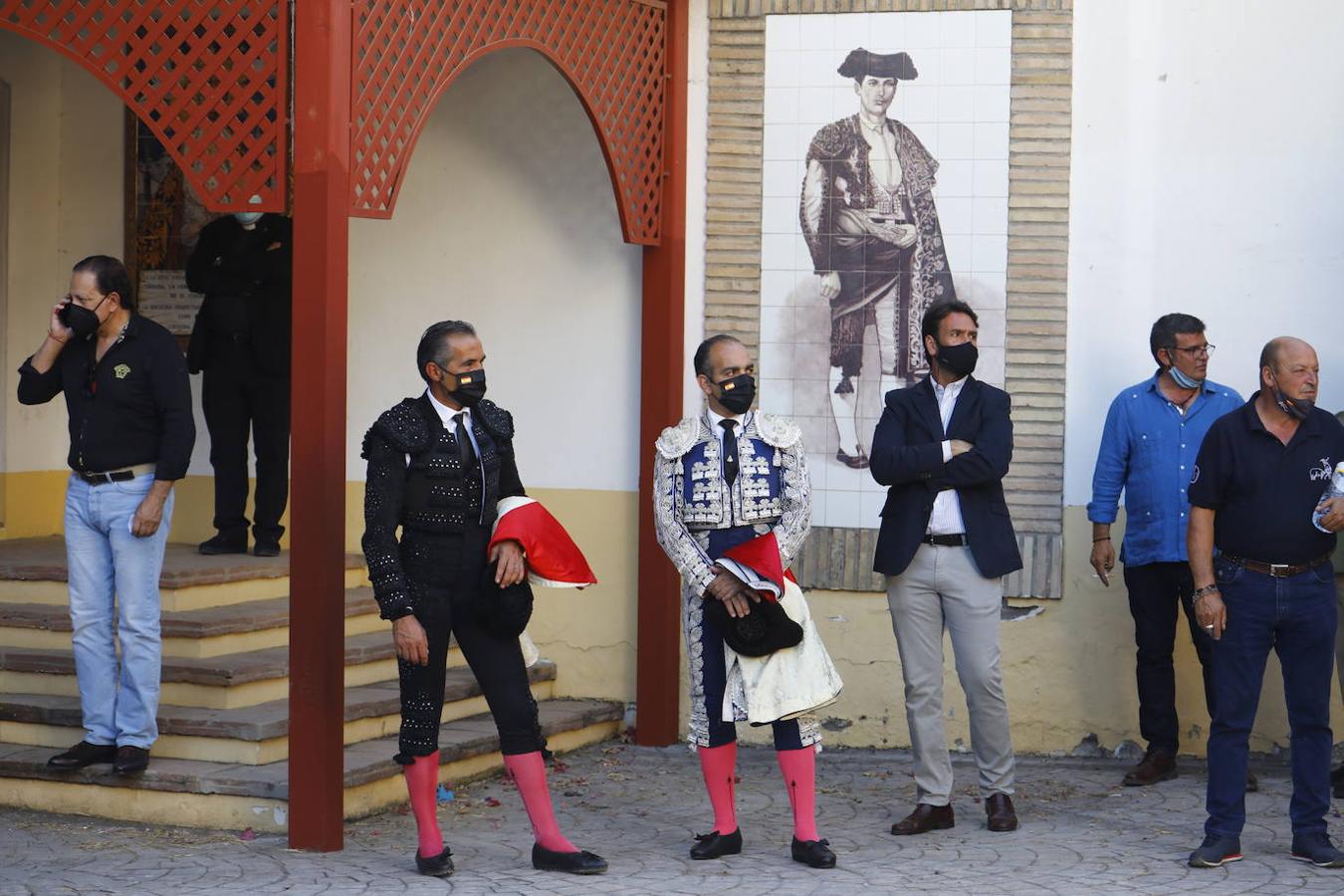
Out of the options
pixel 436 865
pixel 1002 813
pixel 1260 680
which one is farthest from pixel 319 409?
pixel 1260 680

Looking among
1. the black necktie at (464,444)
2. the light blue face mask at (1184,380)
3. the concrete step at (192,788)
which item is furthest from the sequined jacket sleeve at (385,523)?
the light blue face mask at (1184,380)

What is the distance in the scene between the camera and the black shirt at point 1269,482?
574cm

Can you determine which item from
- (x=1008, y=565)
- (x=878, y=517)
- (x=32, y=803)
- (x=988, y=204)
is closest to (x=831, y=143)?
(x=988, y=204)

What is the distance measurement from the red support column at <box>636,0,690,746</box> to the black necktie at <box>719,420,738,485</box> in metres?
2.12

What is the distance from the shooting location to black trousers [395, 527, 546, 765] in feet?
18.2

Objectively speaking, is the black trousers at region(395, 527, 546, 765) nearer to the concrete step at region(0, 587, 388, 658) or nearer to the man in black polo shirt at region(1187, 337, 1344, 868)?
the concrete step at region(0, 587, 388, 658)

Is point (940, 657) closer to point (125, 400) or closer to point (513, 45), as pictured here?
point (513, 45)

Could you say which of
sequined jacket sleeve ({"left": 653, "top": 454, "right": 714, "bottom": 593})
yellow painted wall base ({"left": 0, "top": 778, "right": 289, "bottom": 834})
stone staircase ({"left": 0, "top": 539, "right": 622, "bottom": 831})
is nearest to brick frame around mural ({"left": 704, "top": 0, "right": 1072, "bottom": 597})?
stone staircase ({"left": 0, "top": 539, "right": 622, "bottom": 831})

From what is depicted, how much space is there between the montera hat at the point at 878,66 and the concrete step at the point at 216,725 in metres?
3.35

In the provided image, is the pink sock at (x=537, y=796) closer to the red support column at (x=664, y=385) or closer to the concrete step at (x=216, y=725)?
the concrete step at (x=216, y=725)

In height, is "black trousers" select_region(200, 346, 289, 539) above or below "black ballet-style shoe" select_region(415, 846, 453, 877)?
above

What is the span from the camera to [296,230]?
→ 5891 millimetres

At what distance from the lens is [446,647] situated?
561 cm

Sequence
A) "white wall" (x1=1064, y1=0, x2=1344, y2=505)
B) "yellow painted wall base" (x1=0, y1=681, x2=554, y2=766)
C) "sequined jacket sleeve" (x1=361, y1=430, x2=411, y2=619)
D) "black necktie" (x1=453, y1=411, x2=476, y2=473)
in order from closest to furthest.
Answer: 1. "sequined jacket sleeve" (x1=361, y1=430, x2=411, y2=619)
2. "black necktie" (x1=453, y1=411, x2=476, y2=473)
3. "yellow painted wall base" (x1=0, y1=681, x2=554, y2=766)
4. "white wall" (x1=1064, y1=0, x2=1344, y2=505)
